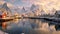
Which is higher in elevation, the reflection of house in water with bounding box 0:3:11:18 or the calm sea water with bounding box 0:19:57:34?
the reflection of house in water with bounding box 0:3:11:18

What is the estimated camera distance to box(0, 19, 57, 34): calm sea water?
7184mm

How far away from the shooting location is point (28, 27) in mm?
7531

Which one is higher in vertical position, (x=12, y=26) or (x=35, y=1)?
(x=35, y=1)

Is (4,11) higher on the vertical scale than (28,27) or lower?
higher

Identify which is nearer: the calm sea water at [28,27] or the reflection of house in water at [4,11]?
the calm sea water at [28,27]

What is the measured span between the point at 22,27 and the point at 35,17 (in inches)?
31.3

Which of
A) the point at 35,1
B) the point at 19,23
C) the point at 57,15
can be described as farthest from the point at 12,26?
the point at 57,15

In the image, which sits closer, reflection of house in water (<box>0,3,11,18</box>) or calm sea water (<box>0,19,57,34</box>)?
calm sea water (<box>0,19,57,34</box>)

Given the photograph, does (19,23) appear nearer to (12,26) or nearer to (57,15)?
(12,26)

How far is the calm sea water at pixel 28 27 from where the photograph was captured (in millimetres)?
7184

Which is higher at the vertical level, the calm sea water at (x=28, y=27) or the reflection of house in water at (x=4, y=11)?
the reflection of house in water at (x=4, y=11)

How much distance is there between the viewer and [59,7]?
304 inches

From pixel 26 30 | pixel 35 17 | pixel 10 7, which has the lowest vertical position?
pixel 26 30

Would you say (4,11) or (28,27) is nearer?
(28,27)
